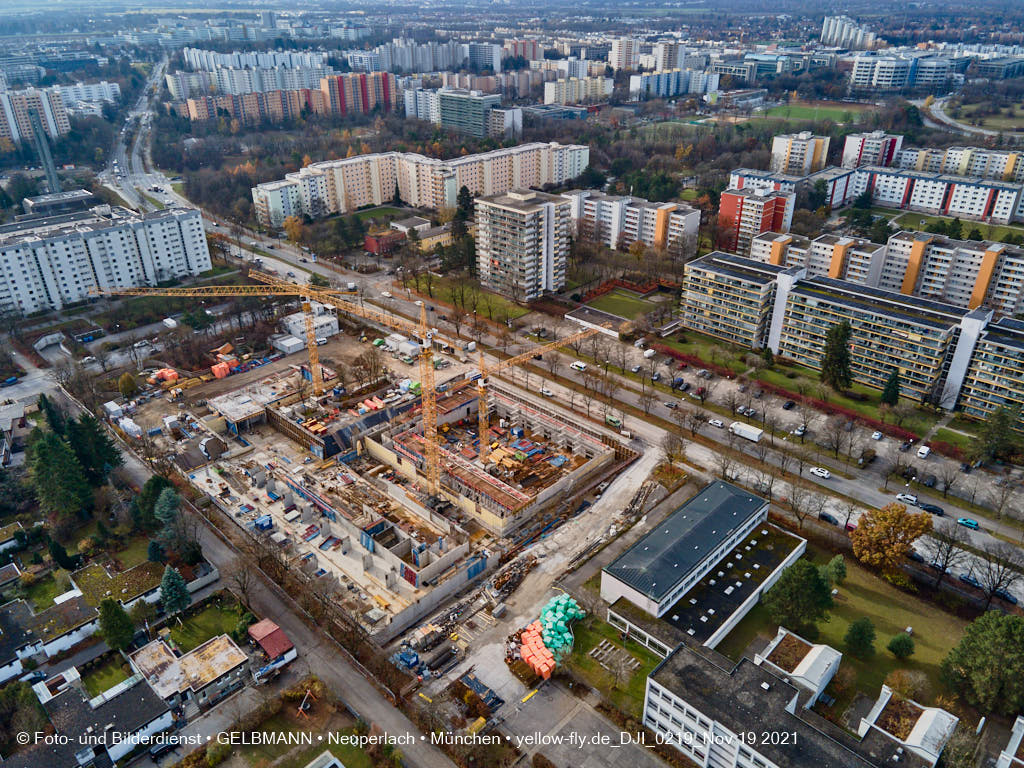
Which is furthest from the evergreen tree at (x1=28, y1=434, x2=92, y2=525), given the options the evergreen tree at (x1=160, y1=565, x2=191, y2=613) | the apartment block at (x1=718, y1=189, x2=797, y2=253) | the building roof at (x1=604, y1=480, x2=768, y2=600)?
the apartment block at (x1=718, y1=189, x2=797, y2=253)

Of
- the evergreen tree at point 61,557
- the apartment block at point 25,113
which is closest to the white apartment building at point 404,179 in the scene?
the apartment block at point 25,113

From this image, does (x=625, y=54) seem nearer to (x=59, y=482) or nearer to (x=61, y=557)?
(x=59, y=482)

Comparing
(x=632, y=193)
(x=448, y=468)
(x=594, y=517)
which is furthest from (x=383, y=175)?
(x=594, y=517)

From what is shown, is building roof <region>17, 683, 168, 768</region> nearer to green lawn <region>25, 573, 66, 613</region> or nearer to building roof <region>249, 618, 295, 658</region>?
building roof <region>249, 618, 295, 658</region>

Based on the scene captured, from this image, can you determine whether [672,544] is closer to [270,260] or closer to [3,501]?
[3,501]

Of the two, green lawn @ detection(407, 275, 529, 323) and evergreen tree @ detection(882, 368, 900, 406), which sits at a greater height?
evergreen tree @ detection(882, 368, 900, 406)

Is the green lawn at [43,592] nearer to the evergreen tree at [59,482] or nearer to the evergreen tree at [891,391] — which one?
the evergreen tree at [59,482]
